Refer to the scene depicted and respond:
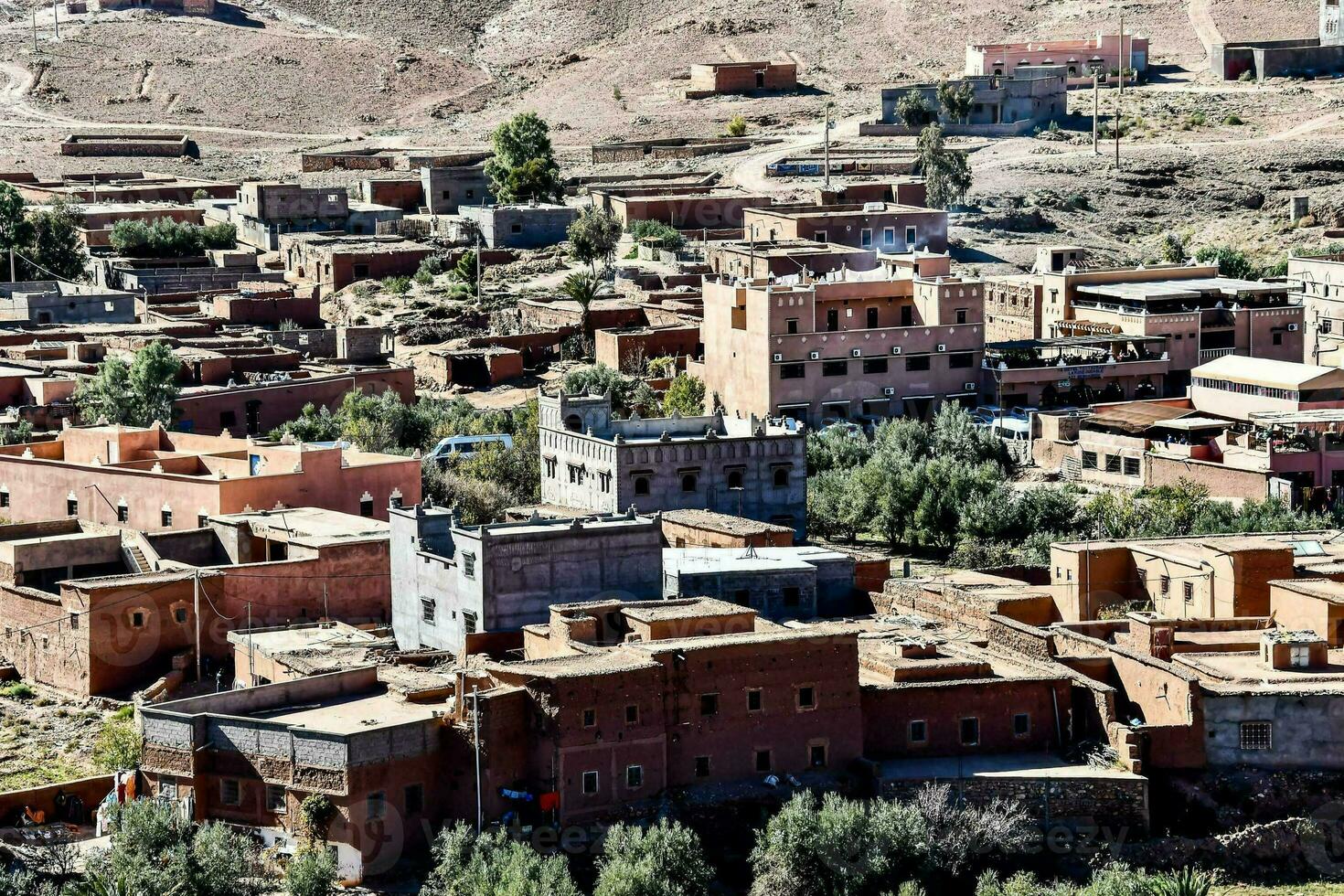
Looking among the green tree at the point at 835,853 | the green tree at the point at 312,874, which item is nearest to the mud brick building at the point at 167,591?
the green tree at the point at 312,874

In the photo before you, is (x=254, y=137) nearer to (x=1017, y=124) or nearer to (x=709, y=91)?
(x=709, y=91)

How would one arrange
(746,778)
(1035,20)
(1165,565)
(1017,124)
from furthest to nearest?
(1035,20)
(1017,124)
(1165,565)
(746,778)

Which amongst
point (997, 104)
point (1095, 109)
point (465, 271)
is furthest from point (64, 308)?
point (997, 104)

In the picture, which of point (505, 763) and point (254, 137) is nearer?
point (505, 763)

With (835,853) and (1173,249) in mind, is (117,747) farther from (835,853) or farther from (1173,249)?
(1173,249)

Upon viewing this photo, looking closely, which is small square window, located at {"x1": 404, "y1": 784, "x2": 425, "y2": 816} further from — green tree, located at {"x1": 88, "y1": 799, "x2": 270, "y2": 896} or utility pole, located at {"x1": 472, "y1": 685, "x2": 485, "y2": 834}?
green tree, located at {"x1": 88, "y1": 799, "x2": 270, "y2": 896}

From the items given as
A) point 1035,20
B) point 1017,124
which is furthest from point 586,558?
point 1035,20

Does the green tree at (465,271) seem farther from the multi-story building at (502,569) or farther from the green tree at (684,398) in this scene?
the multi-story building at (502,569)

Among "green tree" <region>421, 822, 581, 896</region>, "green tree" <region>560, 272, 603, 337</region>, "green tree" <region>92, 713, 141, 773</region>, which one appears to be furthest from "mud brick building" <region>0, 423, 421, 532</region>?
"green tree" <region>560, 272, 603, 337</region>

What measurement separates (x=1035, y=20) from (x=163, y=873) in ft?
289

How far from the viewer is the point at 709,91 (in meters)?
104

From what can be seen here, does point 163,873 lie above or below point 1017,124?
below

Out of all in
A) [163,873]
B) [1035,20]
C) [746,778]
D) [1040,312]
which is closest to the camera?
→ [163,873]

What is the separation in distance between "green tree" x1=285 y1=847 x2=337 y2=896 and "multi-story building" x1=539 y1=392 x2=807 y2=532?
14.0 metres
